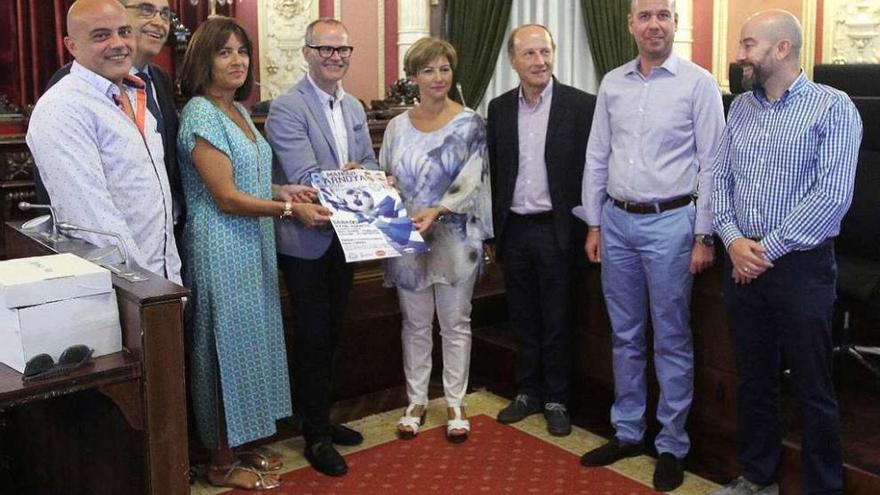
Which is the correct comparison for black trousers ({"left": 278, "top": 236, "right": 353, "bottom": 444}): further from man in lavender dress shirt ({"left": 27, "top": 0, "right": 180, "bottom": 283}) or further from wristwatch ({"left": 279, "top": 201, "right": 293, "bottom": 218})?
man in lavender dress shirt ({"left": 27, "top": 0, "right": 180, "bottom": 283})

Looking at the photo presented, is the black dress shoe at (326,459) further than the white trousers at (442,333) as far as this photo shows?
No

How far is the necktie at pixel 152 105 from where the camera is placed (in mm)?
2822

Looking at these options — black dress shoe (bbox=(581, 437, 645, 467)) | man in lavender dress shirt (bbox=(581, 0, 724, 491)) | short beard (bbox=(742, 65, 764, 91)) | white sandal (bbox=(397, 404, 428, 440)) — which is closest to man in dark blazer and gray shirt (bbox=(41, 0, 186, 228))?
white sandal (bbox=(397, 404, 428, 440))

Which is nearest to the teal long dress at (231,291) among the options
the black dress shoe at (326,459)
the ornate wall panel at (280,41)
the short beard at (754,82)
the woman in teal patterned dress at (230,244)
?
the woman in teal patterned dress at (230,244)

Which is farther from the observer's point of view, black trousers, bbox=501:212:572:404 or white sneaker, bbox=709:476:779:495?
black trousers, bbox=501:212:572:404

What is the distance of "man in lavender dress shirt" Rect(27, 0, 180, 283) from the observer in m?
2.43

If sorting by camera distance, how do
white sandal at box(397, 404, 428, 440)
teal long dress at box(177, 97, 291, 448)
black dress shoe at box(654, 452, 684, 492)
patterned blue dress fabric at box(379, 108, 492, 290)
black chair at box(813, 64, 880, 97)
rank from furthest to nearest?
black chair at box(813, 64, 880, 97) → white sandal at box(397, 404, 428, 440) → patterned blue dress fabric at box(379, 108, 492, 290) → black dress shoe at box(654, 452, 684, 492) → teal long dress at box(177, 97, 291, 448)

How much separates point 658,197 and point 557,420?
96 centimetres

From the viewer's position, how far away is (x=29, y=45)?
6031mm

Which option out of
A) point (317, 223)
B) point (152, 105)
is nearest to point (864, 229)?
point (317, 223)

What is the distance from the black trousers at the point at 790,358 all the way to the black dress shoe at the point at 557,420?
0.75 meters

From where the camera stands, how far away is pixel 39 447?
8.97ft

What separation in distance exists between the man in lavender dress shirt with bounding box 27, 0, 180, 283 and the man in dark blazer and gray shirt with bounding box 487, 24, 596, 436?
4.18 feet

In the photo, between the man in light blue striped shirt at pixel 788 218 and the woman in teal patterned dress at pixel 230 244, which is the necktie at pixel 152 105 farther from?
the man in light blue striped shirt at pixel 788 218
